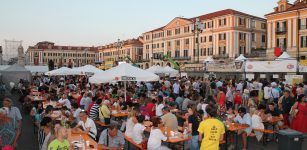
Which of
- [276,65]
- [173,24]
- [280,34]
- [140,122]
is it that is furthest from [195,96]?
[173,24]

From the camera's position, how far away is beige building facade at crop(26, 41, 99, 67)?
124562 millimetres

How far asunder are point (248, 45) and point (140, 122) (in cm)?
5778

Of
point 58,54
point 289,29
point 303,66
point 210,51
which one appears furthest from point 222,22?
point 58,54

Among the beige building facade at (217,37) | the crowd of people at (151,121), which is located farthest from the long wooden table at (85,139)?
the beige building facade at (217,37)

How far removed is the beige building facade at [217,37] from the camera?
56875 mm

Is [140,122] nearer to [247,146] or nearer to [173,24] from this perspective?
[247,146]

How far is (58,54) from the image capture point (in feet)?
422

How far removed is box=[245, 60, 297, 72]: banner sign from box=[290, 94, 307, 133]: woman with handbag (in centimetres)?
1227

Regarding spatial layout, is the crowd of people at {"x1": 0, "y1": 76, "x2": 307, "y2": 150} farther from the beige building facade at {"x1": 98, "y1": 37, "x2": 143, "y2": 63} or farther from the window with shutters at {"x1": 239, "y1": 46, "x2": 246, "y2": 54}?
the beige building facade at {"x1": 98, "y1": 37, "x2": 143, "y2": 63}

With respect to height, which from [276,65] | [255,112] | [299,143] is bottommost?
[299,143]

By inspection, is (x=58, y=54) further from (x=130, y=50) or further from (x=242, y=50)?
(x=242, y=50)

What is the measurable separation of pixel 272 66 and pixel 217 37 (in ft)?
125

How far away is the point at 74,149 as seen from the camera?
6055 mm

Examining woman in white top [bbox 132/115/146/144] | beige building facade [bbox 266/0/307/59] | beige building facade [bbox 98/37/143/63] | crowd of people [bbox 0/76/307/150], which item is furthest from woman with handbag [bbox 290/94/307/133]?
beige building facade [bbox 98/37/143/63]
